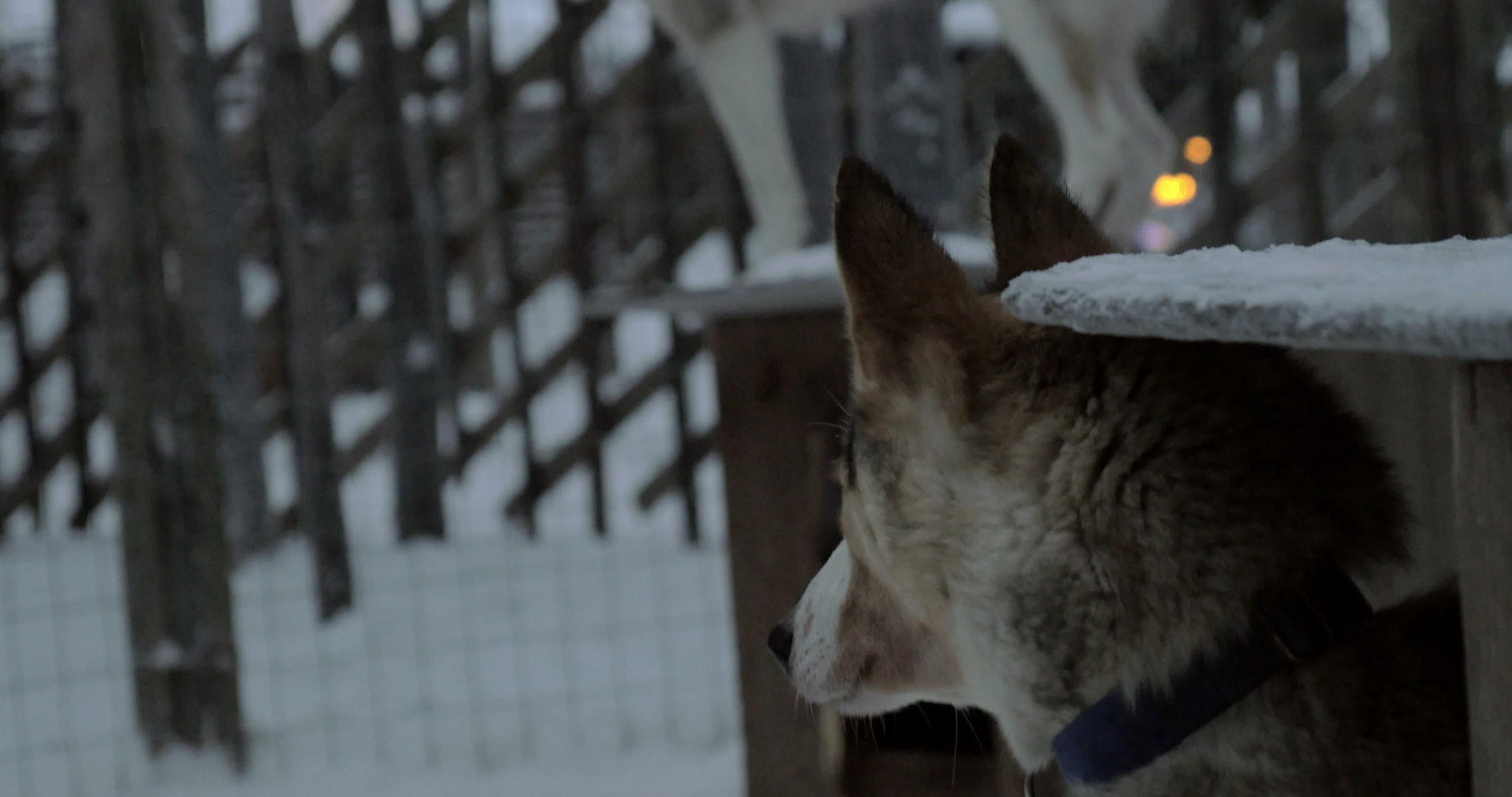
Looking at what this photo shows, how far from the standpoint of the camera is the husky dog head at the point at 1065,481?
1138 mm

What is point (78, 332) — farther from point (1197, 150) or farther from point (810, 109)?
point (1197, 150)

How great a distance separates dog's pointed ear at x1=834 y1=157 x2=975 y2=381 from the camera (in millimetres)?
1217

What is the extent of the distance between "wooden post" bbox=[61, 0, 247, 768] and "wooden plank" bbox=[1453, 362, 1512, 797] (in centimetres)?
366

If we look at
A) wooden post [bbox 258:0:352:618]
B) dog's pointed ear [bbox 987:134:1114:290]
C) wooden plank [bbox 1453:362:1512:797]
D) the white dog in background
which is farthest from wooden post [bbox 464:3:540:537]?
wooden plank [bbox 1453:362:1512:797]

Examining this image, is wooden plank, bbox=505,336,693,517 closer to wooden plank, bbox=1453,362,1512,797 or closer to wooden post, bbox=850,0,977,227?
wooden post, bbox=850,0,977,227

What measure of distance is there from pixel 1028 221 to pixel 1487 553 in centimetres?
68

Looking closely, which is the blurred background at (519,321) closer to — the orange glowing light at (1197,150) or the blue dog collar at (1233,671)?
the orange glowing light at (1197,150)

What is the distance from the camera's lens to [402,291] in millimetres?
5836

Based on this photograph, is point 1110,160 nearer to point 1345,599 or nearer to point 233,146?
point 1345,599

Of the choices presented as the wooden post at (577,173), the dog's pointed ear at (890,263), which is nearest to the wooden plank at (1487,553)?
the dog's pointed ear at (890,263)

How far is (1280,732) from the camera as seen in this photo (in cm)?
112

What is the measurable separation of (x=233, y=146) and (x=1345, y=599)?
6.41 meters

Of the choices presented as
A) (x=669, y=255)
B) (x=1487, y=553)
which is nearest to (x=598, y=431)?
(x=669, y=255)

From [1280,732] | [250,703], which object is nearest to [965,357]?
[1280,732]
